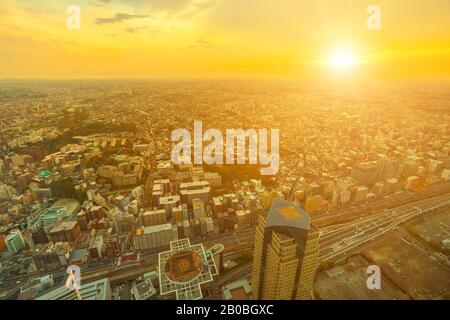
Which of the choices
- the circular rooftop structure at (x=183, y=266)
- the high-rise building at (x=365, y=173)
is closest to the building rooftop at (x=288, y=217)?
the circular rooftop structure at (x=183, y=266)

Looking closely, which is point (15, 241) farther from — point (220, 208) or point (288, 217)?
point (288, 217)

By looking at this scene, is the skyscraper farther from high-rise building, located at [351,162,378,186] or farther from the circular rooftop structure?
high-rise building, located at [351,162,378,186]

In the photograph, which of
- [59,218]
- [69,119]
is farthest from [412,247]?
[69,119]

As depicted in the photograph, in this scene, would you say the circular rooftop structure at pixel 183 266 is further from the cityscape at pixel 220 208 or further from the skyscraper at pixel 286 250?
the skyscraper at pixel 286 250

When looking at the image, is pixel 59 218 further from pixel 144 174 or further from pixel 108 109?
pixel 108 109

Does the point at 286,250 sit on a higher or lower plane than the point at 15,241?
higher

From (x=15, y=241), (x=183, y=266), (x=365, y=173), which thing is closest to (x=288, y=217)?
(x=183, y=266)
